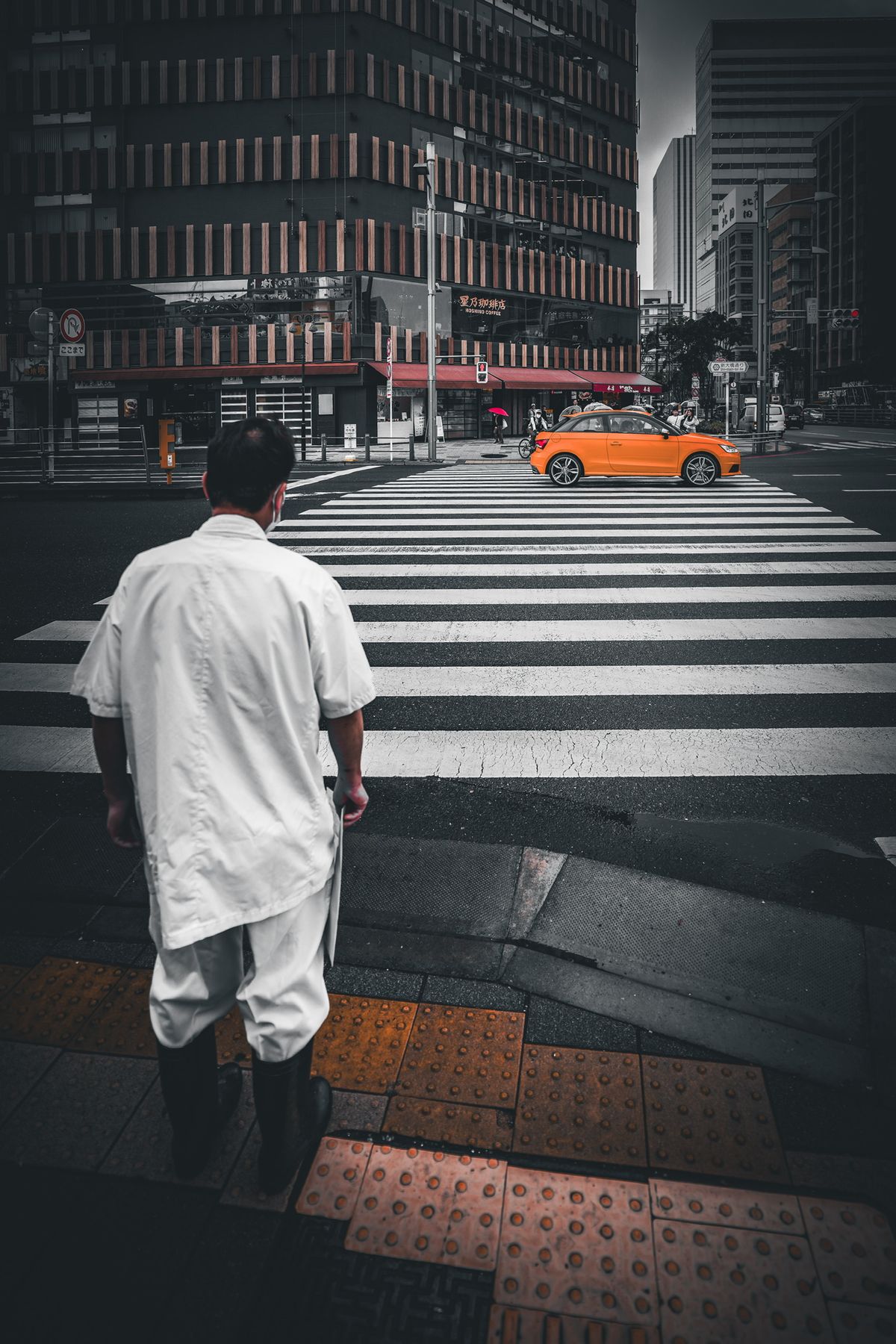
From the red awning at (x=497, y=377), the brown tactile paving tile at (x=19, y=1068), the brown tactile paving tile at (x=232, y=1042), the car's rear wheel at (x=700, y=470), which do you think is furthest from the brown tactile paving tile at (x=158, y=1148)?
the red awning at (x=497, y=377)

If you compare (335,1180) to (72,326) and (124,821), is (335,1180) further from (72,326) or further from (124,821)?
(72,326)

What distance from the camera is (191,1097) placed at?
2.44 meters

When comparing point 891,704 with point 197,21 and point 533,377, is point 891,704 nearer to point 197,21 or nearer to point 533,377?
point 533,377

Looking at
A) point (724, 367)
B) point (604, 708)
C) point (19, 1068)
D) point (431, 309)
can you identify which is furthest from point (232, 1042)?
point (431, 309)

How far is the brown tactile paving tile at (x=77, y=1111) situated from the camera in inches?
101

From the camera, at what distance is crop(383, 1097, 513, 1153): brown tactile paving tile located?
2641 millimetres

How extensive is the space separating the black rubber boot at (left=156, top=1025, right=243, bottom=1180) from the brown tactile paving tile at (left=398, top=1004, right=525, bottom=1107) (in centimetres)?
57

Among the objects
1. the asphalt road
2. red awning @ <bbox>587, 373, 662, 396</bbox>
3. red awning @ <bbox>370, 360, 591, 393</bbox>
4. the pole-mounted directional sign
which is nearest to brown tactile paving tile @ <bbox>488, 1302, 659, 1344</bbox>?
the asphalt road

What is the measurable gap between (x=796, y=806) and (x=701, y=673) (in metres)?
2.14

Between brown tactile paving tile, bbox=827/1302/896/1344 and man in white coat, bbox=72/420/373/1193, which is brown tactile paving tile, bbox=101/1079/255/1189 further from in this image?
brown tactile paving tile, bbox=827/1302/896/1344

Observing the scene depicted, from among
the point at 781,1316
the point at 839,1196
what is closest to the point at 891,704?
the point at 839,1196

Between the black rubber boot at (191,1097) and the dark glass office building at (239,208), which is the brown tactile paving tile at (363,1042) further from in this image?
the dark glass office building at (239,208)

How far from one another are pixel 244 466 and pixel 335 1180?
1.75m

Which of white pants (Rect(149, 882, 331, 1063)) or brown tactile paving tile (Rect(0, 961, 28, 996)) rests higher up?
white pants (Rect(149, 882, 331, 1063))
